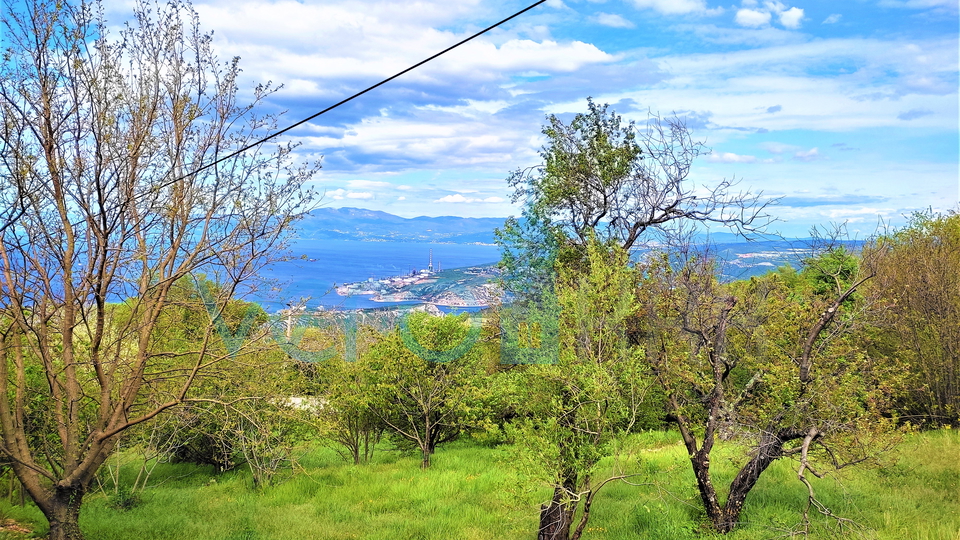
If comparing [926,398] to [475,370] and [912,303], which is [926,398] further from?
[475,370]

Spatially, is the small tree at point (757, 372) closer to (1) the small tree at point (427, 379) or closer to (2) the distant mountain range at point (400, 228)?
(1) the small tree at point (427, 379)

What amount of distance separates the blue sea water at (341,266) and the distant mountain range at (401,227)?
2.30 meters

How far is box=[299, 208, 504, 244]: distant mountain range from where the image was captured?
109 m

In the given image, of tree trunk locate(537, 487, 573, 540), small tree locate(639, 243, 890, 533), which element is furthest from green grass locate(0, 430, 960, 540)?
small tree locate(639, 243, 890, 533)

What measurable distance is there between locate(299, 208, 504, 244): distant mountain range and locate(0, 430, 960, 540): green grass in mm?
76002

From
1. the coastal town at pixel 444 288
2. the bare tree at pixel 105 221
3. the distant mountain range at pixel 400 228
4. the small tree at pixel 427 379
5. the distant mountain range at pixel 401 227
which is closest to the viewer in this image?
the bare tree at pixel 105 221

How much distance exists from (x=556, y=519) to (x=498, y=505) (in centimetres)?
309

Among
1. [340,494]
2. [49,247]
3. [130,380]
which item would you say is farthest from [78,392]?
[340,494]

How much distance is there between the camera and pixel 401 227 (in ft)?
482

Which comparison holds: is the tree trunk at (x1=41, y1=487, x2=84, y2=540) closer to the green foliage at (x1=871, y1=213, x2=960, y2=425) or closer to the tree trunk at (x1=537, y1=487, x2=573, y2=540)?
the tree trunk at (x1=537, y1=487, x2=573, y2=540)

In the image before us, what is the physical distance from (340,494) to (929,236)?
1994cm

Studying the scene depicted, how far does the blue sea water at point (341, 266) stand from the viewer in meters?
10.0

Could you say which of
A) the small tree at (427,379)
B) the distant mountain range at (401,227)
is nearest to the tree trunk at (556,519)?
the small tree at (427,379)

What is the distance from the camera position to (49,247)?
8.91 m
